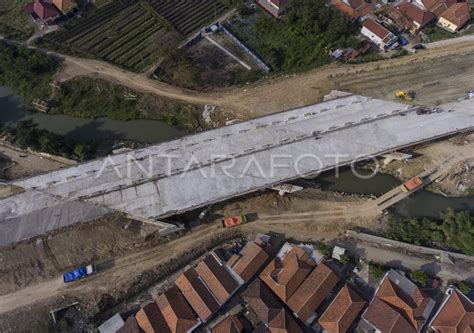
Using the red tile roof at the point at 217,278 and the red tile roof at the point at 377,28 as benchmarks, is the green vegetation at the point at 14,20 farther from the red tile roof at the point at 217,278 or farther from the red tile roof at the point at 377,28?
the red tile roof at the point at 377,28

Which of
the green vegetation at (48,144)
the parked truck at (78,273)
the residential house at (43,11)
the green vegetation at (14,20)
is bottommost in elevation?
the parked truck at (78,273)

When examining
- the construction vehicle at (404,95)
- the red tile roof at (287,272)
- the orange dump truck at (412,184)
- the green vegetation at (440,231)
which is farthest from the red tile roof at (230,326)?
the construction vehicle at (404,95)

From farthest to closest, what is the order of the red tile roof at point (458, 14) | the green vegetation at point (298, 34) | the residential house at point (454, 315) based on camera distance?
1. the red tile roof at point (458, 14)
2. the green vegetation at point (298, 34)
3. the residential house at point (454, 315)

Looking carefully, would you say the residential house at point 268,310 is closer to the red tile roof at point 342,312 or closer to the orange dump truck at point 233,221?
the red tile roof at point 342,312

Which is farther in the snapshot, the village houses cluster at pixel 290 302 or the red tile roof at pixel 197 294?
the red tile roof at pixel 197 294

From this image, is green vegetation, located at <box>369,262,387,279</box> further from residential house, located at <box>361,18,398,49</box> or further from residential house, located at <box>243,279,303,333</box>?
residential house, located at <box>361,18,398,49</box>

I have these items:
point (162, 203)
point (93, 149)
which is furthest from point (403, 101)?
point (93, 149)

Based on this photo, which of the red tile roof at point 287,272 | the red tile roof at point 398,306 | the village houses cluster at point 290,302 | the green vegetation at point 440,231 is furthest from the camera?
the green vegetation at point 440,231

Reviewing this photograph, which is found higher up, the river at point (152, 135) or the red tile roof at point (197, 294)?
the river at point (152, 135)
